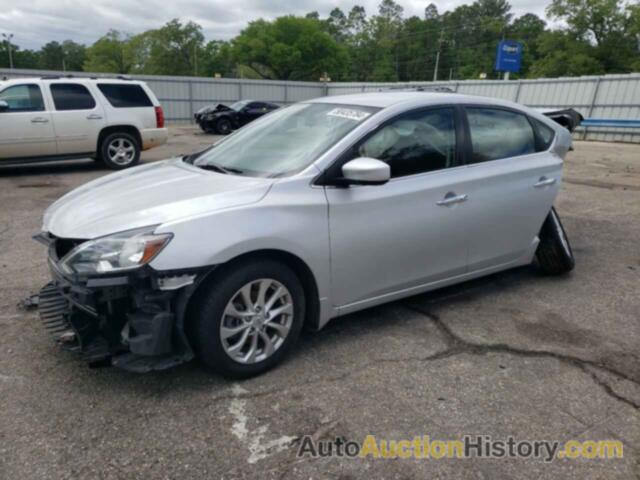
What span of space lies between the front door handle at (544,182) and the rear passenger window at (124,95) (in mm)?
8784

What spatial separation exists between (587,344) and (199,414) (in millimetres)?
2632

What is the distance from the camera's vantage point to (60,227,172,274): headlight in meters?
2.50

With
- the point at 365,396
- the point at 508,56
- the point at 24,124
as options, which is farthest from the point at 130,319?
the point at 508,56

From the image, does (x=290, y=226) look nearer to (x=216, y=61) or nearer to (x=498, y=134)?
(x=498, y=134)

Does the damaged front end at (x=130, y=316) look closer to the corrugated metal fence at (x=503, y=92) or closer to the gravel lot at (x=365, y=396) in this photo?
the gravel lot at (x=365, y=396)

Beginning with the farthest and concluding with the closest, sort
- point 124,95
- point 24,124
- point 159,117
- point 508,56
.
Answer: point 508,56, point 159,117, point 124,95, point 24,124

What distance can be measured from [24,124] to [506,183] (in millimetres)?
8825

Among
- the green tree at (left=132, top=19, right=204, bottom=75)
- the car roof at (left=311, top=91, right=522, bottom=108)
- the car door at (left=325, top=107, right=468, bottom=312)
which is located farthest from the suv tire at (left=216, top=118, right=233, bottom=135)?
the green tree at (left=132, top=19, right=204, bottom=75)

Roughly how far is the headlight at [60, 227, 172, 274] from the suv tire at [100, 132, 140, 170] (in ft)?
27.6

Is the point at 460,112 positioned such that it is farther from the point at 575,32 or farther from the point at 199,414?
the point at 575,32

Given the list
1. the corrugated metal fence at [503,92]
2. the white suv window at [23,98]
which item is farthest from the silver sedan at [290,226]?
the corrugated metal fence at [503,92]

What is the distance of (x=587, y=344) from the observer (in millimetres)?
3439

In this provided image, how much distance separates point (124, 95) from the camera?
10336mm

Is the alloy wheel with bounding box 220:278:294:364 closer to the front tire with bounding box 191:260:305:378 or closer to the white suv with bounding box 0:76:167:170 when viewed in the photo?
the front tire with bounding box 191:260:305:378
